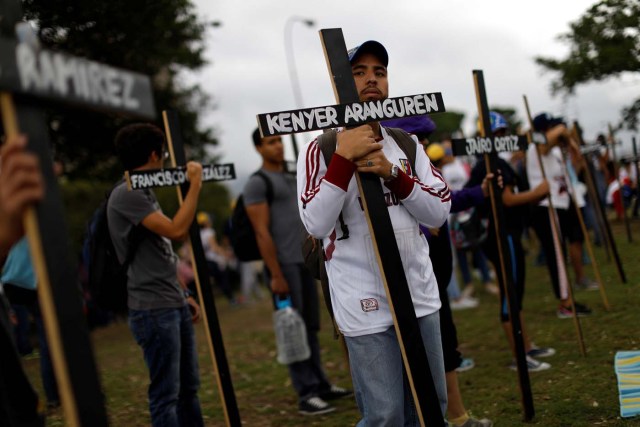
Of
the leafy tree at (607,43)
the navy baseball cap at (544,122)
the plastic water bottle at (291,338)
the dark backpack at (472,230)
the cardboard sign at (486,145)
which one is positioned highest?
the leafy tree at (607,43)

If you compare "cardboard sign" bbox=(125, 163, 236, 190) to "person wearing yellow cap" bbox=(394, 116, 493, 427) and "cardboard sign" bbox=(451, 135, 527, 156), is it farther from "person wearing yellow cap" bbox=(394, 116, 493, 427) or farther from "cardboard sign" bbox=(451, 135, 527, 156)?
"cardboard sign" bbox=(451, 135, 527, 156)

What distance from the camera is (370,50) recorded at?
3.29 m

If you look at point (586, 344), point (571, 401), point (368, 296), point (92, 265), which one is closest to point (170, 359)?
point (92, 265)

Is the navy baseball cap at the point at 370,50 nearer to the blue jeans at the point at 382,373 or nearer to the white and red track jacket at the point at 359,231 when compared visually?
the white and red track jacket at the point at 359,231

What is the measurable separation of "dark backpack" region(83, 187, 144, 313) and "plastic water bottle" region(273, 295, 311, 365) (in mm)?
1803

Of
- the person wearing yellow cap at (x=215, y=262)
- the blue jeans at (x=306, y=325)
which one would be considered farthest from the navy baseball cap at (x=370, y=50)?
the person wearing yellow cap at (x=215, y=262)

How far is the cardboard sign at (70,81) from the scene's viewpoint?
1751 mm

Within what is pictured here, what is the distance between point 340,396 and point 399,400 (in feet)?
10.6

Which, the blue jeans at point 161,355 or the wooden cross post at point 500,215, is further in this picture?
the wooden cross post at point 500,215

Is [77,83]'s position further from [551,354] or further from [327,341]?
[327,341]

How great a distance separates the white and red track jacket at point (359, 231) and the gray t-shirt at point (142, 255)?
1378mm

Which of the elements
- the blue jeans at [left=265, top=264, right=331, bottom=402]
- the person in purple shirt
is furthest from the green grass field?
the person in purple shirt

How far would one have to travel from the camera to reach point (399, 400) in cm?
295

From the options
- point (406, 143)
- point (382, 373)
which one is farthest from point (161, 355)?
point (406, 143)
